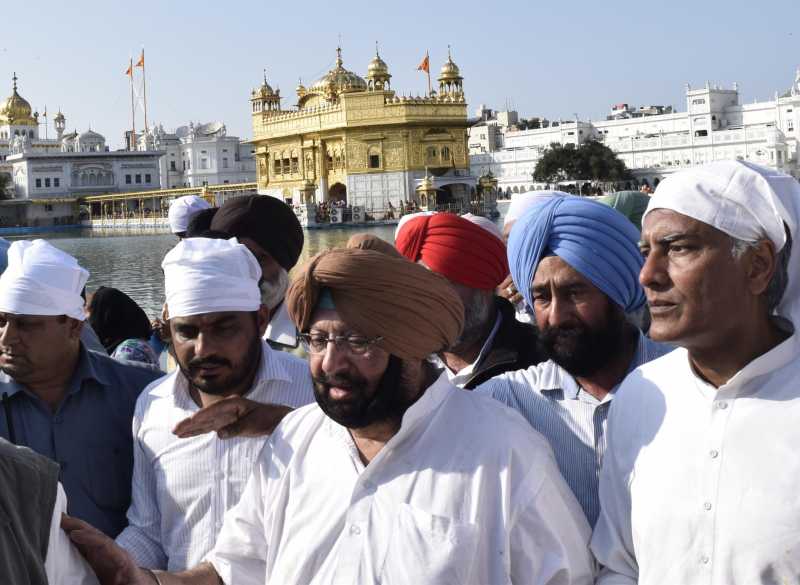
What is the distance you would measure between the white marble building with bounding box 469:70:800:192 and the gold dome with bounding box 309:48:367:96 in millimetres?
14903

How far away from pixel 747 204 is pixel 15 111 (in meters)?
74.3

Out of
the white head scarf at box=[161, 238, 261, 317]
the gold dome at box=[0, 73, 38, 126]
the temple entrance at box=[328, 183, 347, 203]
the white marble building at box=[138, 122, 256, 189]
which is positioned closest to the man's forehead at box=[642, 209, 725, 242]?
the white head scarf at box=[161, 238, 261, 317]

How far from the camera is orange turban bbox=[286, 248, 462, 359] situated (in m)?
1.67

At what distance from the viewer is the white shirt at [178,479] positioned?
2076mm

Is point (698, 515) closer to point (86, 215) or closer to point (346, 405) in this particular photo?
point (346, 405)

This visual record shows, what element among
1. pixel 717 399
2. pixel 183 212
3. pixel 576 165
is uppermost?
pixel 576 165

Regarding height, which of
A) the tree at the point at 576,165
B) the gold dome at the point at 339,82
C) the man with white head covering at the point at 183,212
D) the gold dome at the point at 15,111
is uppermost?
the gold dome at the point at 15,111

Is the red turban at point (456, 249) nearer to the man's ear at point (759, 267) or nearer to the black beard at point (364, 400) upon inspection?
the black beard at point (364, 400)

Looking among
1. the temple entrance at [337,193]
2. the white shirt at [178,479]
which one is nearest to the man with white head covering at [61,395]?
the white shirt at [178,479]

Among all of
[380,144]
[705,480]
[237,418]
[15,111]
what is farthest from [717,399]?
[15,111]

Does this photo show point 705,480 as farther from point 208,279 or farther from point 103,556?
point 208,279

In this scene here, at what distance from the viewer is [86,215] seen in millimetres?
53312

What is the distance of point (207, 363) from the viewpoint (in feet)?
7.02

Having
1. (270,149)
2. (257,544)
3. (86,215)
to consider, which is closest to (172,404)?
(257,544)
